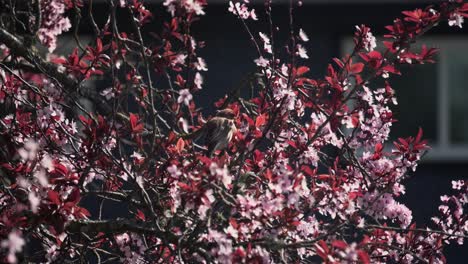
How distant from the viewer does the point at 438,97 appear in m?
9.40

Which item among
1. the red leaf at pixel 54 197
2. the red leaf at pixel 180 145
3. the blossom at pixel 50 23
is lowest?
the red leaf at pixel 54 197

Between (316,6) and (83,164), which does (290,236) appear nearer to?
(83,164)

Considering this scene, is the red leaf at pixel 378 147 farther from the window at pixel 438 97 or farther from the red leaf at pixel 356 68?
the window at pixel 438 97

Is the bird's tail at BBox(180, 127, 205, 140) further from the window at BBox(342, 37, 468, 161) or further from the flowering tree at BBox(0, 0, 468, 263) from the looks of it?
the window at BBox(342, 37, 468, 161)

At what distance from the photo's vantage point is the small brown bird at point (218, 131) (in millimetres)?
4488

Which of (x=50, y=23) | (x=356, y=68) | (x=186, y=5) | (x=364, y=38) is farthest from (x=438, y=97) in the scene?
(x=186, y=5)

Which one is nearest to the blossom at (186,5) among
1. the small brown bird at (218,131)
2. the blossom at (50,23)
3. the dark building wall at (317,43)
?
the small brown bird at (218,131)

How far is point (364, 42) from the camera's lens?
14.5 ft

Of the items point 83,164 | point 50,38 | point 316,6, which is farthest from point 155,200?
point 316,6

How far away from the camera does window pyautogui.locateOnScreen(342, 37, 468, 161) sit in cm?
929

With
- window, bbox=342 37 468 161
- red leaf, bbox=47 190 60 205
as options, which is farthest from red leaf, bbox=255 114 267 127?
window, bbox=342 37 468 161

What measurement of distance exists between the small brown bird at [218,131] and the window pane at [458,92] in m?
5.34

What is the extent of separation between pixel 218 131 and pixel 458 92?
5.63m

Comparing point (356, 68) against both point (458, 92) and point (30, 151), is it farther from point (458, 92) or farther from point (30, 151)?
point (458, 92)
